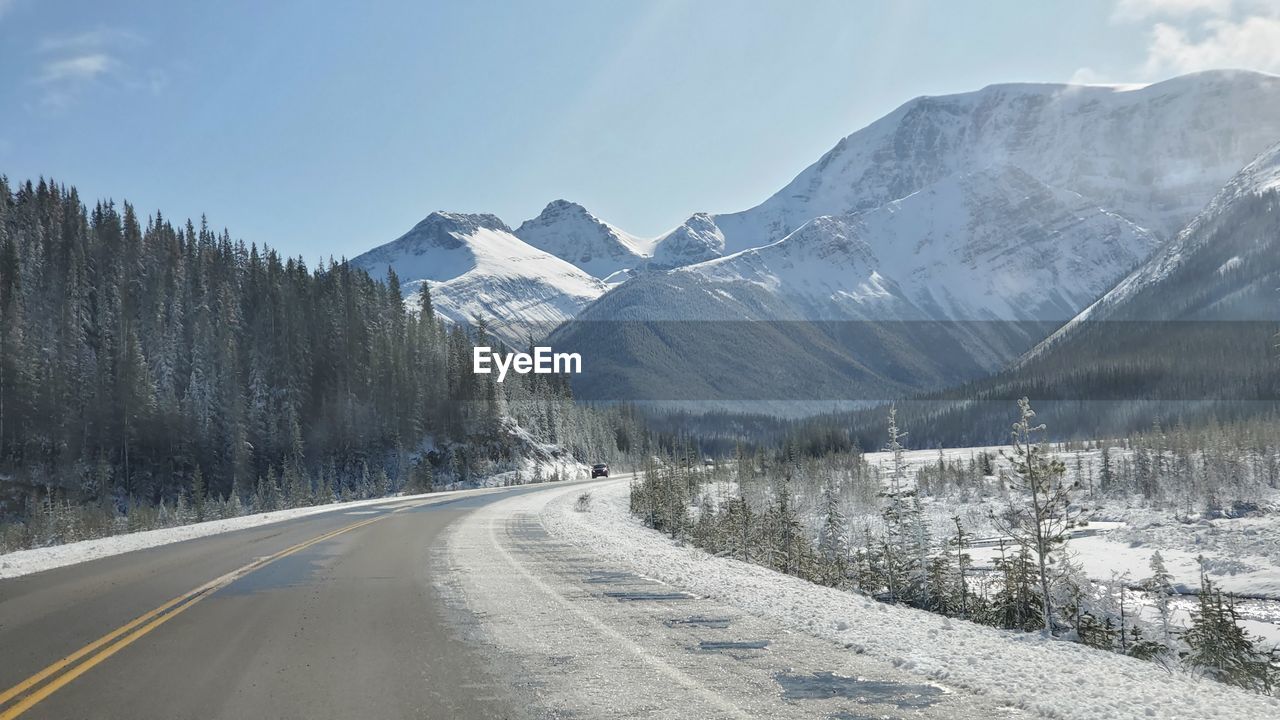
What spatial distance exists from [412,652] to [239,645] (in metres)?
1.91

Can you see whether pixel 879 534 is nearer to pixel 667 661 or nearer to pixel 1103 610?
pixel 1103 610

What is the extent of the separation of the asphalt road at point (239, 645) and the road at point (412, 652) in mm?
31

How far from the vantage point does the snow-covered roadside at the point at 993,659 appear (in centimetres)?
667

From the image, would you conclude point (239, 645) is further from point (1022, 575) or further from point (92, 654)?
point (1022, 575)

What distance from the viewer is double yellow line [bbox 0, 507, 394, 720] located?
675 centimetres

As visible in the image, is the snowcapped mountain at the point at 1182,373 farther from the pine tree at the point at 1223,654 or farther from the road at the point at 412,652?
the road at the point at 412,652

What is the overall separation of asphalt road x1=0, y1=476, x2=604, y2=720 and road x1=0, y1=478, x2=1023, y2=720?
0.03 metres

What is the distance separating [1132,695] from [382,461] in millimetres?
85283

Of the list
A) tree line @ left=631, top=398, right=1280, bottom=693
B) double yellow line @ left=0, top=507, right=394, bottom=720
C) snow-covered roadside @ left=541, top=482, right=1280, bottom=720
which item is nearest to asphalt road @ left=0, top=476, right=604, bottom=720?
double yellow line @ left=0, top=507, right=394, bottom=720

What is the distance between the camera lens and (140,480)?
68.1m

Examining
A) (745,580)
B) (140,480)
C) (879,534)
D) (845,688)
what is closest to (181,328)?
(140,480)

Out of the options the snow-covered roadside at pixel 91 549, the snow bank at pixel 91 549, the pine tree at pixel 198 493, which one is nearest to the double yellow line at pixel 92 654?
the snow bank at pixel 91 549

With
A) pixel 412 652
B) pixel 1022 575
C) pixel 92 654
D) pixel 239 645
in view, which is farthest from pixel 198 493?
pixel 1022 575

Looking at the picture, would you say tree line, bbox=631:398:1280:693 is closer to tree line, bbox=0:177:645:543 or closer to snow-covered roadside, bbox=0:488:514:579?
snow-covered roadside, bbox=0:488:514:579
